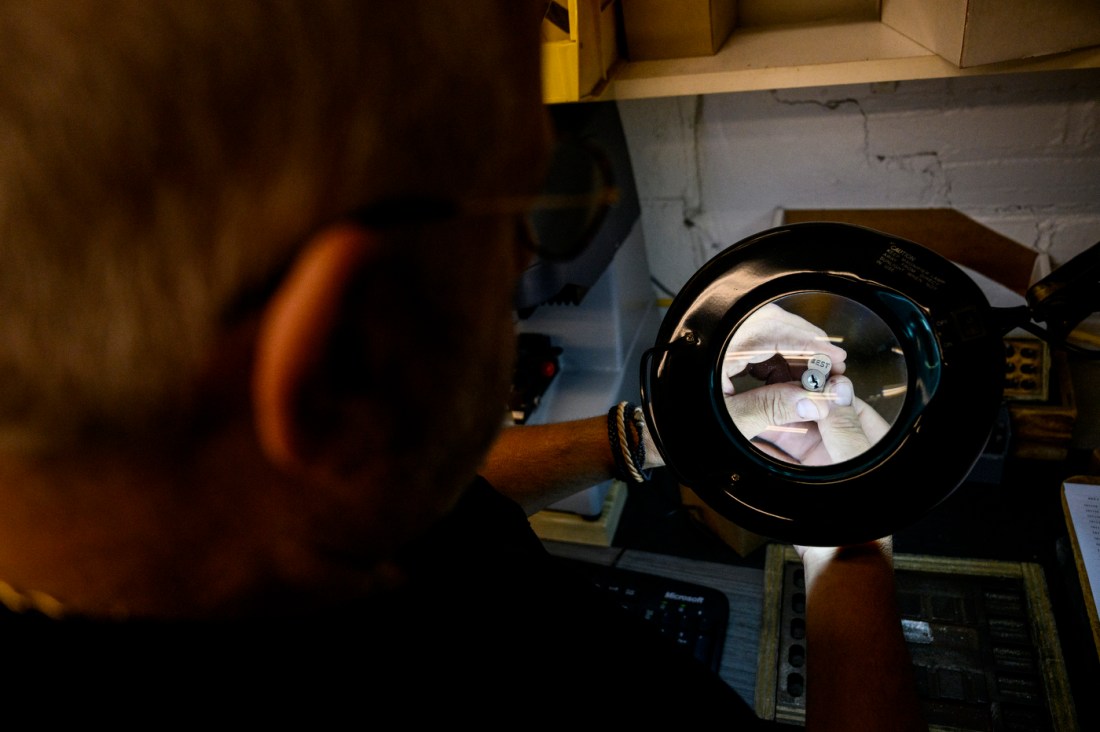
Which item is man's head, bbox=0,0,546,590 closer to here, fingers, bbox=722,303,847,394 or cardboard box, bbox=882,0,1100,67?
fingers, bbox=722,303,847,394

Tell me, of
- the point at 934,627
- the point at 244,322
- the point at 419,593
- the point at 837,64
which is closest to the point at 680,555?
the point at 934,627

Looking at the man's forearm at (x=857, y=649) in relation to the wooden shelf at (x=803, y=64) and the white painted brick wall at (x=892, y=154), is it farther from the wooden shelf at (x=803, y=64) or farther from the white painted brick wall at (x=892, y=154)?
the white painted brick wall at (x=892, y=154)

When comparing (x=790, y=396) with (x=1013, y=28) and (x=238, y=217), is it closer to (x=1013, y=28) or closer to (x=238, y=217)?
(x=1013, y=28)

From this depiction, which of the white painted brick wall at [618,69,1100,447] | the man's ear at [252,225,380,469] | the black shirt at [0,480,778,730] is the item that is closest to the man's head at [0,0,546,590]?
the man's ear at [252,225,380,469]

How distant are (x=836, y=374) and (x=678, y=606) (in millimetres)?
435

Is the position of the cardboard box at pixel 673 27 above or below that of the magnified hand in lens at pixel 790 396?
above

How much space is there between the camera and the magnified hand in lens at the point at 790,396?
2.31 feet

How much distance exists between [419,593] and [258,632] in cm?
13

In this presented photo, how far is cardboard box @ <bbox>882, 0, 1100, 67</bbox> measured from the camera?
2.34ft

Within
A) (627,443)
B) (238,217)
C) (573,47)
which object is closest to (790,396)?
(627,443)

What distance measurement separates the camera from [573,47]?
0.85 meters

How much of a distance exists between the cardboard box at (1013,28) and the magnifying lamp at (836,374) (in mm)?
300

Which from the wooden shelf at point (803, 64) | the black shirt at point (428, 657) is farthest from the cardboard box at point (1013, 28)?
the black shirt at point (428, 657)

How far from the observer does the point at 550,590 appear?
0.62 m
